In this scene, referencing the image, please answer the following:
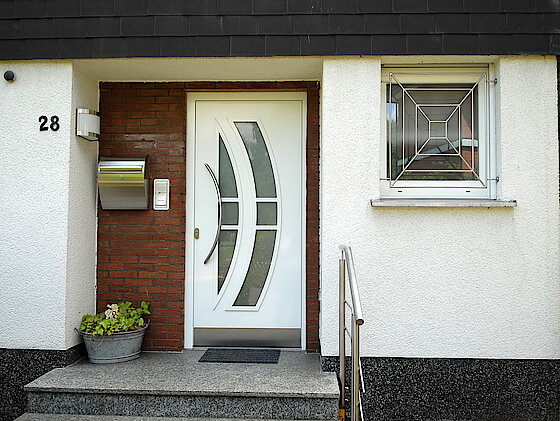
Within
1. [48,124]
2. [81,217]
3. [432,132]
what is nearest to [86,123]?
[48,124]

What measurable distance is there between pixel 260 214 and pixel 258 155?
52cm

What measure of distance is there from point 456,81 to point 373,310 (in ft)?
6.32

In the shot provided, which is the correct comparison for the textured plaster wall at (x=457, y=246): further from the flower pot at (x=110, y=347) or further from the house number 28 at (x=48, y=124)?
the house number 28 at (x=48, y=124)

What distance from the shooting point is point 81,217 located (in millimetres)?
4453

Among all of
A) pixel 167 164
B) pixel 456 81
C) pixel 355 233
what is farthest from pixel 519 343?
pixel 167 164

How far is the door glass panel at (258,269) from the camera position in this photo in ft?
15.8

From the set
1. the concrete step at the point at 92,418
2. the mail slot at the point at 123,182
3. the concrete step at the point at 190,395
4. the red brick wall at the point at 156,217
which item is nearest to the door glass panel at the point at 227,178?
the red brick wall at the point at 156,217

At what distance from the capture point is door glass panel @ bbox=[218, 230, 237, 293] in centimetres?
482

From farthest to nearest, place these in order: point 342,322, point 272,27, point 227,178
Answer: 1. point 227,178
2. point 272,27
3. point 342,322

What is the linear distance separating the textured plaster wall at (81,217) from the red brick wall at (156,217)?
11cm

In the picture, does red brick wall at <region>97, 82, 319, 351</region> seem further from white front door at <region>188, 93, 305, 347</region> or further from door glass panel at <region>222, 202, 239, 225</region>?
door glass panel at <region>222, 202, 239, 225</region>

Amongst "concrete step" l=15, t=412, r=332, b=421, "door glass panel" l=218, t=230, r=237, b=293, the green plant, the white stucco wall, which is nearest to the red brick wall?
the green plant

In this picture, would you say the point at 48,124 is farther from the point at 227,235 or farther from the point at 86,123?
the point at 227,235

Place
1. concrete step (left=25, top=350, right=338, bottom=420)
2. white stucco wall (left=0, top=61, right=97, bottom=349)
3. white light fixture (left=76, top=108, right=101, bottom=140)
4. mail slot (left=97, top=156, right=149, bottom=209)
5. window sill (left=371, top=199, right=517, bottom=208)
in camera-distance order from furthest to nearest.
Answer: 1. mail slot (left=97, top=156, right=149, bottom=209)
2. white light fixture (left=76, top=108, right=101, bottom=140)
3. white stucco wall (left=0, top=61, right=97, bottom=349)
4. window sill (left=371, top=199, right=517, bottom=208)
5. concrete step (left=25, top=350, right=338, bottom=420)
